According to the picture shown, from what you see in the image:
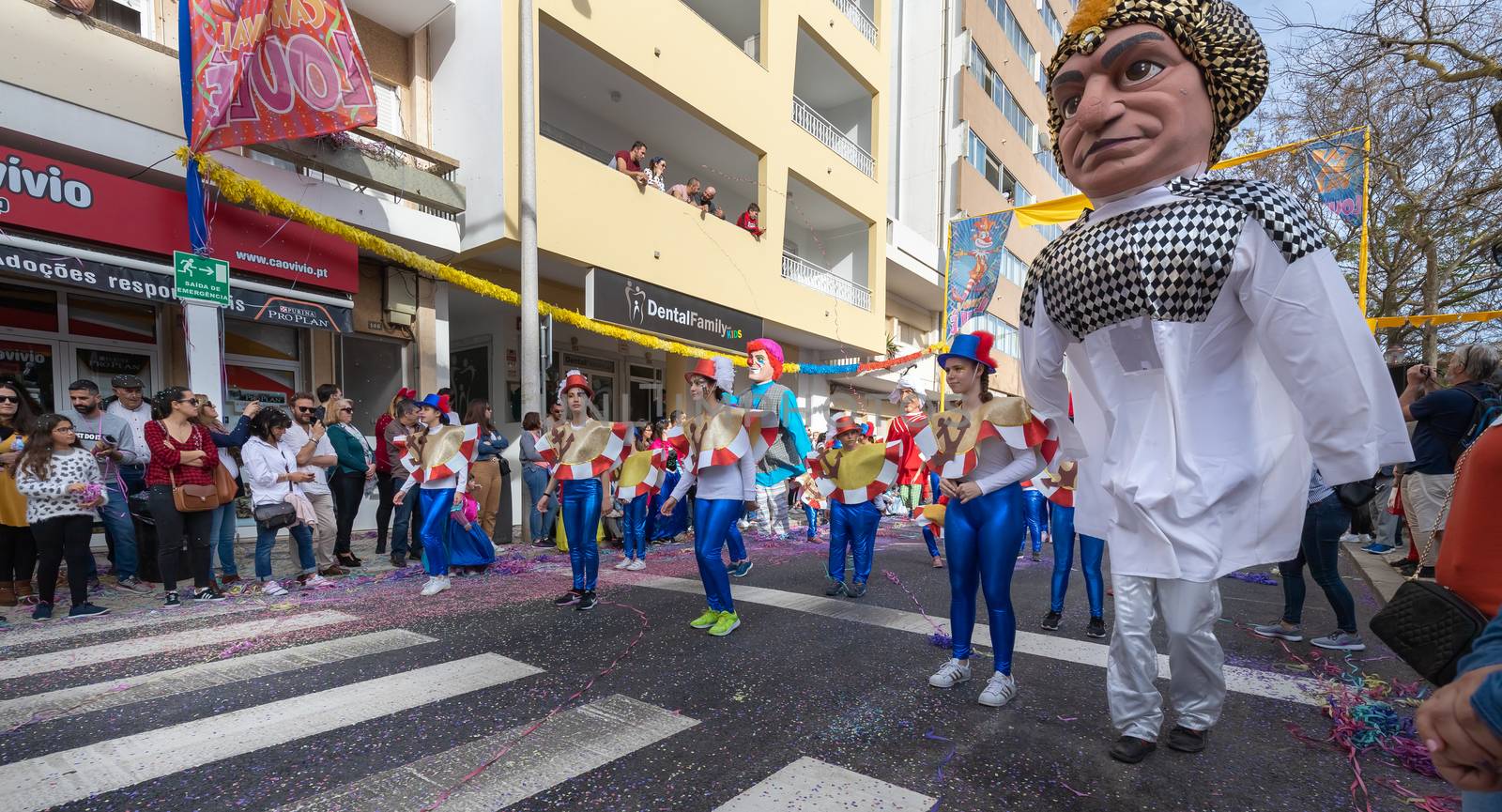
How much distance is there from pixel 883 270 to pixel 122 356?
1634cm

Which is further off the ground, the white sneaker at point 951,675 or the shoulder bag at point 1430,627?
the shoulder bag at point 1430,627

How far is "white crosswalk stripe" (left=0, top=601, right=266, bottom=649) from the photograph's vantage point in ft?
15.2

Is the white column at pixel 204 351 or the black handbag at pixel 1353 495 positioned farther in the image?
the white column at pixel 204 351

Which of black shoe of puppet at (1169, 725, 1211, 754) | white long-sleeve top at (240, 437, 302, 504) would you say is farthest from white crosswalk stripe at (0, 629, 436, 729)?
black shoe of puppet at (1169, 725, 1211, 754)

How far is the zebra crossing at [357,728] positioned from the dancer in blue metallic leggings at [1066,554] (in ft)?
9.80

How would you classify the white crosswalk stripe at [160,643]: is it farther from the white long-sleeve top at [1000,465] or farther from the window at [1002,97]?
the window at [1002,97]

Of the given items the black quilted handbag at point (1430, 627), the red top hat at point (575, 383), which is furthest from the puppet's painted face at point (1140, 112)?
the red top hat at point (575, 383)

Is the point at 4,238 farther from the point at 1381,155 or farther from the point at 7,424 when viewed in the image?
the point at 1381,155

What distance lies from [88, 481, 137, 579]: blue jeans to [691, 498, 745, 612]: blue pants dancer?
5.50 meters

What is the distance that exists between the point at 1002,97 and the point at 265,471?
96.9ft

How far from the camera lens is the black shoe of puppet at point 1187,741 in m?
2.74

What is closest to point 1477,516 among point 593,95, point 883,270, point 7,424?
point 7,424

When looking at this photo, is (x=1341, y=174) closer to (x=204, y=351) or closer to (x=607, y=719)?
(x=607, y=719)

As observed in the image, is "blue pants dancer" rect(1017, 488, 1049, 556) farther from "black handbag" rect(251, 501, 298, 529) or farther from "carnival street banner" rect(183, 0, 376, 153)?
"carnival street banner" rect(183, 0, 376, 153)
